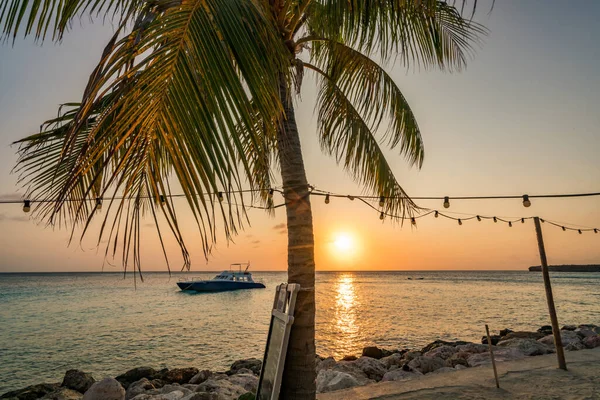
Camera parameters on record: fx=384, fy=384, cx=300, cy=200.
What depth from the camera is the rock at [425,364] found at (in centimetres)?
982

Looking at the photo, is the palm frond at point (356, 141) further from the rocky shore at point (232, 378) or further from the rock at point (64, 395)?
the rock at point (64, 395)

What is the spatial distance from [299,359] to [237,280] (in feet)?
161

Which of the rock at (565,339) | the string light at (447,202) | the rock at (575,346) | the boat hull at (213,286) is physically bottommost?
the rock at (565,339)

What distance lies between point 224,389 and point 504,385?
5.29m

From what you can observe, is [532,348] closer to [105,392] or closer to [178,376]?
[178,376]

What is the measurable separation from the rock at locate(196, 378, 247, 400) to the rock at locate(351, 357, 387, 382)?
3.43 metres

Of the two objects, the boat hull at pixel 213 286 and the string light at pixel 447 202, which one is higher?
the string light at pixel 447 202

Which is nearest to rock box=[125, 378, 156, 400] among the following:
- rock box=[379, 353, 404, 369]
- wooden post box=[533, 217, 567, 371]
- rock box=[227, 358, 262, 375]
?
rock box=[227, 358, 262, 375]

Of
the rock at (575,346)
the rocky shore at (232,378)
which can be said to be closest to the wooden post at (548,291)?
the rocky shore at (232,378)

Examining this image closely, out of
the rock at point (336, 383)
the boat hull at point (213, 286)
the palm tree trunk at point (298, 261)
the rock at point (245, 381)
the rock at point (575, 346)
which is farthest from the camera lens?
the boat hull at point (213, 286)

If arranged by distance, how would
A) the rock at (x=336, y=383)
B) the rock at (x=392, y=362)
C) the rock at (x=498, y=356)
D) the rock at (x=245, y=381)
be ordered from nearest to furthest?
the rock at (x=336, y=383), the rock at (x=245, y=381), the rock at (x=498, y=356), the rock at (x=392, y=362)

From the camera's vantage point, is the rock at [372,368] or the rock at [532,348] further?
the rock at [532,348]

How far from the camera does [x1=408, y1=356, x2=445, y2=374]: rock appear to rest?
9.82 meters

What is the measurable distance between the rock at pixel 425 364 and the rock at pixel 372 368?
0.78 m
